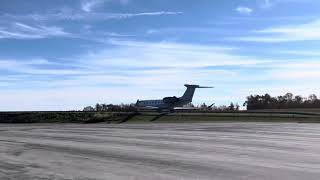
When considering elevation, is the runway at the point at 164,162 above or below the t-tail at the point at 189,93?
below

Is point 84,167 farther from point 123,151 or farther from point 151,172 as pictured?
point 123,151

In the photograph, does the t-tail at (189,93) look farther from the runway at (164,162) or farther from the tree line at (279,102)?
the runway at (164,162)

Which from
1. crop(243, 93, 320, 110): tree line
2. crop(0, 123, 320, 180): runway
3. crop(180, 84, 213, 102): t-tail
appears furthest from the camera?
crop(243, 93, 320, 110): tree line

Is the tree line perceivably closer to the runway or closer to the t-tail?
the t-tail

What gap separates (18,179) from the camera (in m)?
13.7

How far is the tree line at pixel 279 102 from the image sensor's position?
113062 mm

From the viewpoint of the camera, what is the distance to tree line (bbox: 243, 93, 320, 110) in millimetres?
113062

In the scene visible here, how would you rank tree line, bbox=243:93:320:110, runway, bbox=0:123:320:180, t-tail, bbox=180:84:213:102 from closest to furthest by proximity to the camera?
runway, bbox=0:123:320:180 < t-tail, bbox=180:84:213:102 < tree line, bbox=243:93:320:110

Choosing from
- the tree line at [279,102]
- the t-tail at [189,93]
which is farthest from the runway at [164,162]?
A: the tree line at [279,102]

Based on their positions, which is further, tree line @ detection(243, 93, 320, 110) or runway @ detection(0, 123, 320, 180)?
tree line @ detection(243, 93, 320, 110)

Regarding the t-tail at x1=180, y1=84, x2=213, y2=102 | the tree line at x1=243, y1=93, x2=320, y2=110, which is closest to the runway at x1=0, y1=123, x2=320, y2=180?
the t-tail at x1=180, y1=84, x2=213, y2=102

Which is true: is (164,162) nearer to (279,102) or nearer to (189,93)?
(189,93)

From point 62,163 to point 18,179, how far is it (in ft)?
11.1

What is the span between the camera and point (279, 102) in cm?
12144
